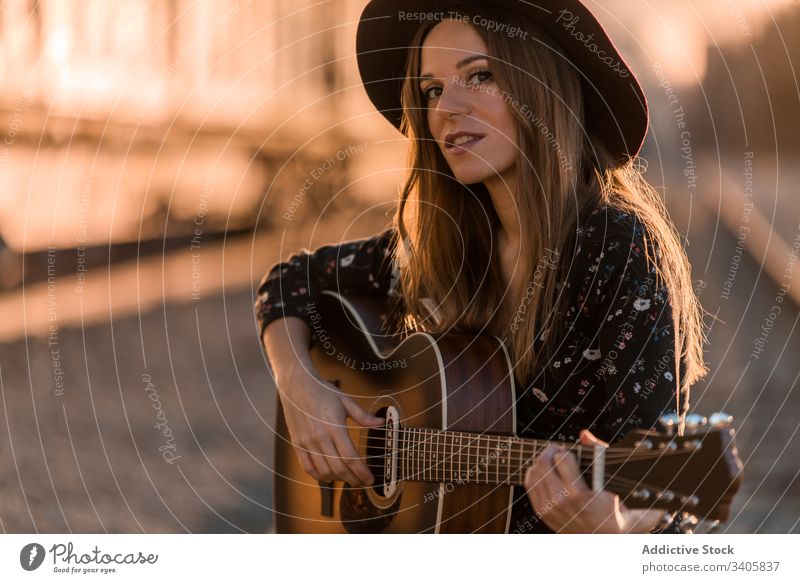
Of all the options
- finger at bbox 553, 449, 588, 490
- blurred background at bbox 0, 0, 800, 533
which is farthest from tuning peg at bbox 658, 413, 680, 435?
blurred background at bbox 0, 0, 800, 533

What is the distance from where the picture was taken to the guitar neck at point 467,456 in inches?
43.6

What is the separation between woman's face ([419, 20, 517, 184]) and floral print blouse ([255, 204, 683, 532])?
7.1 inches

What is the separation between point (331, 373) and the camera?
4.66 feet

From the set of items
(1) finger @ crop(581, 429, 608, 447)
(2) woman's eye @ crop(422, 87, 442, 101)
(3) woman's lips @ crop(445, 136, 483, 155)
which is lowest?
(1) finger @ crop(581, 429, 608, 447)

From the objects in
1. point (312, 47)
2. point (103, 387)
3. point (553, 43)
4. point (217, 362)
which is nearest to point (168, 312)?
point (217, 362)

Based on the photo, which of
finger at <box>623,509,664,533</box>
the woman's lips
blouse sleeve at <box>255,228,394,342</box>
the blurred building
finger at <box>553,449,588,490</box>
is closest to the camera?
finger at <box>553,449,588,490</box>

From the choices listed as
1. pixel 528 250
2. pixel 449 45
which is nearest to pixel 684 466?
pixel 528 250

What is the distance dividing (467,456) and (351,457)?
23cm

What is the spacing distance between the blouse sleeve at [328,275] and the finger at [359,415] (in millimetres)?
170

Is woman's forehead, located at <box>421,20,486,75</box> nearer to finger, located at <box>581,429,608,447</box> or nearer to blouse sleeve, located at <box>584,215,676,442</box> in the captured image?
blouse sleeve, located at <box>584,215,676,442</box>

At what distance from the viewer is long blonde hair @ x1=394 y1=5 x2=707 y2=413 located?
3.94 ft

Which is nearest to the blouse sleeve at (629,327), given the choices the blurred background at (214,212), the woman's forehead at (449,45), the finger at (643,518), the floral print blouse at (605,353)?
the floral print blouse at (605,353)

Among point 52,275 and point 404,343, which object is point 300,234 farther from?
point 404,343

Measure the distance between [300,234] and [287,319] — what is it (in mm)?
541
